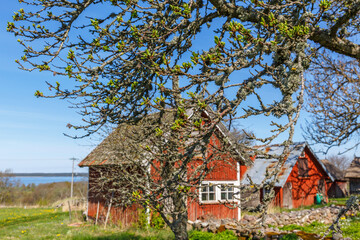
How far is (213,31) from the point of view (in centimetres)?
548

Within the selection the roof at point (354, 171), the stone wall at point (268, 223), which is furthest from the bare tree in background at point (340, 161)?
the stone wall at point (268, 223)

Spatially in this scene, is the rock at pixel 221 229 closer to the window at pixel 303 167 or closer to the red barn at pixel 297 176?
the red barn at pixel 297 176

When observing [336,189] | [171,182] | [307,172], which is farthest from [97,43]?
[336,189]

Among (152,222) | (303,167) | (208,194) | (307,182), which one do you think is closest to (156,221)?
(152,222)

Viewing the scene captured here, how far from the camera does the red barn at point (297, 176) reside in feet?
75.2

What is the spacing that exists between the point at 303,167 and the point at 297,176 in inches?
54.9

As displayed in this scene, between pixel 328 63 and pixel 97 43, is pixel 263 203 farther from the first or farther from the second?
pixel 328 63

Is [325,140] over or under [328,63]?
under

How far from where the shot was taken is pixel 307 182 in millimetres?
26031

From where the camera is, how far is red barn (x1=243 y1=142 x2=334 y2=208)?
22.9m

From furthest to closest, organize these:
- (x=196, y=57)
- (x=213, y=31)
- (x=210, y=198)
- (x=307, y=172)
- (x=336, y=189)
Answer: (x=336, y=189), (x=307, y=172), (x=210, y=198), (x=213, y=31), (x=196, y=57)

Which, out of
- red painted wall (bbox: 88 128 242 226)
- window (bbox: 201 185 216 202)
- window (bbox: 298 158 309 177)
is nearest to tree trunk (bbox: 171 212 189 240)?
red painted wall (bbox: 88 128 242 226)

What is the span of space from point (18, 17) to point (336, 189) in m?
39.5

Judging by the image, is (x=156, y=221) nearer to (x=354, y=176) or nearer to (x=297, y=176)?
(x=297, y=176)
